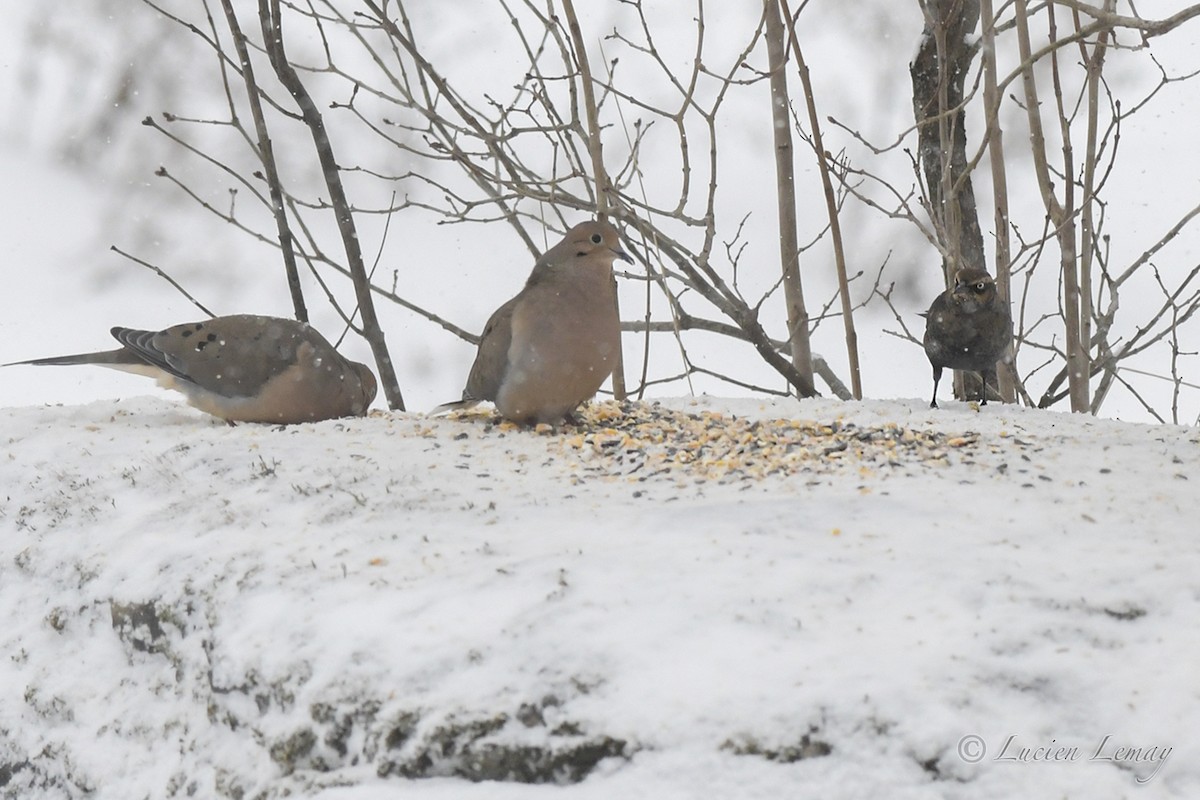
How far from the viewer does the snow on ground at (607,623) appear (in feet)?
6.19

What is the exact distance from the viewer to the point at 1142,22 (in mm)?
2670

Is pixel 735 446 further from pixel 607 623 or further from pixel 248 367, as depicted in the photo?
pixel 248 367

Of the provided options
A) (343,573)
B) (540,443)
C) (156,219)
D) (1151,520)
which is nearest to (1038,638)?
(1151,520)

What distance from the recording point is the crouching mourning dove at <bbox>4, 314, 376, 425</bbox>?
404 cm

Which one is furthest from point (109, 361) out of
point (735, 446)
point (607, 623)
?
point (607, 623)

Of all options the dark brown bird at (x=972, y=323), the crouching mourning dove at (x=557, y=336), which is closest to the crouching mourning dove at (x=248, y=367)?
the crouching mourning dove at (x=557, y=336)

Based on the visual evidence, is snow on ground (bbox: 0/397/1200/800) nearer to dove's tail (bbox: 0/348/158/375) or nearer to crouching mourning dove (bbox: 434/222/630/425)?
crouching mourning dove (bbox: 434/222/630/425)

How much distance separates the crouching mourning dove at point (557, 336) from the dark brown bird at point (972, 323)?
→ 4.71ft

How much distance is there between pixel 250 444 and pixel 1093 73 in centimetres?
347

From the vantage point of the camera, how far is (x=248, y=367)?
4.03 meters

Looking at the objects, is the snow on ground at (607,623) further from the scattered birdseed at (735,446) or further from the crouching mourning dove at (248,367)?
the crouching mourning dove at (248,367)

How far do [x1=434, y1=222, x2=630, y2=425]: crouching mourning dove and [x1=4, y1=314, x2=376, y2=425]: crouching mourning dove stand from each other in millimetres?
634

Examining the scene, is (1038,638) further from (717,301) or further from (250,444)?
(717,301)

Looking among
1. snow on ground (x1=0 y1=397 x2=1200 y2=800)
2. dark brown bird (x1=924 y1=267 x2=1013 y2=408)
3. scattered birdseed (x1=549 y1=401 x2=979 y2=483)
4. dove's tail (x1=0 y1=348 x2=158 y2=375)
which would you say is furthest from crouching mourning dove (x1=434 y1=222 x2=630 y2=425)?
dark brown bird (x1=924 y1=267 x2=1013 y2=408)
